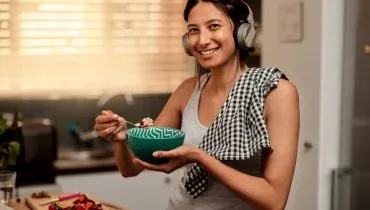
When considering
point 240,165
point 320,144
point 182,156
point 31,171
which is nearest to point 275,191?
point 240,165

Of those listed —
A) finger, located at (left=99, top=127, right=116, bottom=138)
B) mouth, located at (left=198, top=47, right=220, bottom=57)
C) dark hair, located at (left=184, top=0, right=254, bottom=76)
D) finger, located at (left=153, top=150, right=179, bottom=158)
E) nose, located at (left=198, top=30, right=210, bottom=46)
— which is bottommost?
finger, located at (left=153, top=150, right=179, bottom=158)

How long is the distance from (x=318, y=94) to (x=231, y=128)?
1.49 m

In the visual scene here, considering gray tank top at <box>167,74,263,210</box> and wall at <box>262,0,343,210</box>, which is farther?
wall at <box>262,0,343,210</box>

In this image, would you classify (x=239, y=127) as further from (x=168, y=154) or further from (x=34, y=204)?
(x=34, y=204)

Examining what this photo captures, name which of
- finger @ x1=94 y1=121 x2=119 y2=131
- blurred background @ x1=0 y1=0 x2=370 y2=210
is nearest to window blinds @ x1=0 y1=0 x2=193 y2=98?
blurred background @ x1=0 y1=0 x2=370 y2=210

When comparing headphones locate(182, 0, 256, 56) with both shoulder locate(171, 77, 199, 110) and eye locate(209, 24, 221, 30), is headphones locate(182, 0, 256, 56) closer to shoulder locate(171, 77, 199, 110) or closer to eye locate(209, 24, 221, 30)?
eye locate(209, 24, 221, 30)

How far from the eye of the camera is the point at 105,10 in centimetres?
401

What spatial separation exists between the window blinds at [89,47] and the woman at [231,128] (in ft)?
7.91

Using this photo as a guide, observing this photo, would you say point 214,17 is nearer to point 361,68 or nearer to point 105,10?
point 361,68

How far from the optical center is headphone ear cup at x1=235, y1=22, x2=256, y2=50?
1.50m

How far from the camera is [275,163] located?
1.43 meters

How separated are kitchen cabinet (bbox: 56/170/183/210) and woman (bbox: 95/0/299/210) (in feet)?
6.59

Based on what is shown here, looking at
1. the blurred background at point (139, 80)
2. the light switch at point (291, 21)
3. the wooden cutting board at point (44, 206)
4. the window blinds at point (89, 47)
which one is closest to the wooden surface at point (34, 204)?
the wooden cutting board at point (44, 206)

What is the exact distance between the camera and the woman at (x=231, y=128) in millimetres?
1400
